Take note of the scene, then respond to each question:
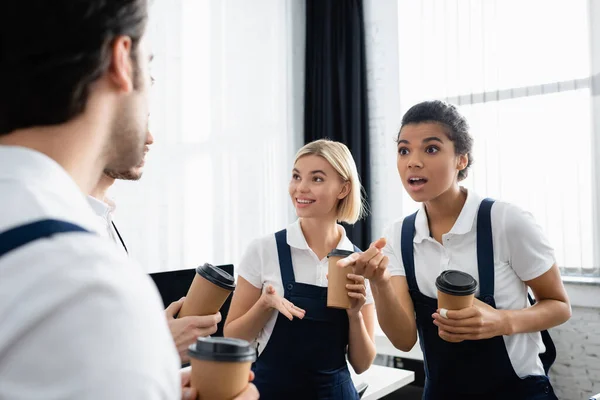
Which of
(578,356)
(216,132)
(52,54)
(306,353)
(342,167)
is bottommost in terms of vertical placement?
(578,356)

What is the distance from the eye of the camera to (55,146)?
2.09 ft

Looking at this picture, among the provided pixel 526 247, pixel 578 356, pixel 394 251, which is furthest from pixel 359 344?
pixel 578 356

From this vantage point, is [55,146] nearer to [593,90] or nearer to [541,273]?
[541,273]

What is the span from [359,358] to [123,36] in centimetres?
165

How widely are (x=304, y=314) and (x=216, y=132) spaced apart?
202 cm

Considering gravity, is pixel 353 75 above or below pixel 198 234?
above

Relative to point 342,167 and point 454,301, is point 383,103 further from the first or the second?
point 454,301

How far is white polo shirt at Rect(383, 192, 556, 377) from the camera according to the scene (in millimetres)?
1688

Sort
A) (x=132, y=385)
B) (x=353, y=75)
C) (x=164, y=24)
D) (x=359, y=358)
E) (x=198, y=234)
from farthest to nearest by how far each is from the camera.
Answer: (x=353, y=75) → (x=198, y=234) → (x=164, y=24) → (x=359, y=358) → (x=132, y=385)

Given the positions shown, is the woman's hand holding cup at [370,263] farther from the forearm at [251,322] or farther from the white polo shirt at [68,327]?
the white polo shirt at [68,327]

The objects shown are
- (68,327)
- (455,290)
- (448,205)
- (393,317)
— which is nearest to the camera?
(68,327)

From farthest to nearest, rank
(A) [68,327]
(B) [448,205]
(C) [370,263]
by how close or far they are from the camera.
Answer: (B) [448,205]
(C) [370,263]
(A) [68,327]

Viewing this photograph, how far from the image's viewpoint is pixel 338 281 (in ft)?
5.63

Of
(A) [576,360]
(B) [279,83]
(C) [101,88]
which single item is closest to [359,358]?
(C) [101,88]
